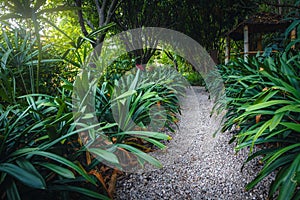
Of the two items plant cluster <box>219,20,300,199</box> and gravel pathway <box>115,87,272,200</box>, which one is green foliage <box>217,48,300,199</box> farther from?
gravel pathway <box>115,87,272,200</box>

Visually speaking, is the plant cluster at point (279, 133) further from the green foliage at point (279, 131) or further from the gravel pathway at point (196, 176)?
the gravel pathway at point (196, 176)

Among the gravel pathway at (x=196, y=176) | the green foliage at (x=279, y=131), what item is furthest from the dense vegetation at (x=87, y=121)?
the gravel pathway at (x=196, y=176)

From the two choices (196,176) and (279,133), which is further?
(196,176)

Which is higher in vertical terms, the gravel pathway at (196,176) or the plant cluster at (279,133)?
the plant cluster at (279,133)

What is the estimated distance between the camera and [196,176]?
1408 mm

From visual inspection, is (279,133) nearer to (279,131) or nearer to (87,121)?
(279,131)

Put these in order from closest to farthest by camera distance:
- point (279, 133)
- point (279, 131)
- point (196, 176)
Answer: point (279, 131)
point (279, 133)
point (196, 176)

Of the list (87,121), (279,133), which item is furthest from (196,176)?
(87,121)

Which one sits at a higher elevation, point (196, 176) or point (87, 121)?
point (87, 121)

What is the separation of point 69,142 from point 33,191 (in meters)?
0.29

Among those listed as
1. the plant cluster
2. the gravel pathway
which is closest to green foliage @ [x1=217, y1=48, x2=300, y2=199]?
the plant cluster

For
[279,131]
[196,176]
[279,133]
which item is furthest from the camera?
[196,176]

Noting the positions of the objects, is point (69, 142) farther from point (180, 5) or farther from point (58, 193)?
point (180, 5)

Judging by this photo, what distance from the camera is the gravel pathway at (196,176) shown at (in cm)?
120
